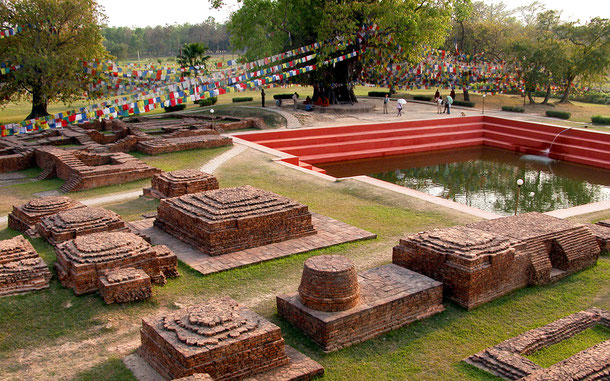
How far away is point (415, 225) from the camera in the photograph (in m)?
10.1

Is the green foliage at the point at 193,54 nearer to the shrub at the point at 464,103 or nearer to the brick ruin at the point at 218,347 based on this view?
the shrub at the point at 464,103

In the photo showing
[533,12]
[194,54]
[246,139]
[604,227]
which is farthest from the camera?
[533,12]

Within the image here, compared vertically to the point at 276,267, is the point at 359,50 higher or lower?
higher

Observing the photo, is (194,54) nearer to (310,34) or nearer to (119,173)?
(310,34)

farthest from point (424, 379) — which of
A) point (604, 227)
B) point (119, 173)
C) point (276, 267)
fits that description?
point (119, 173)

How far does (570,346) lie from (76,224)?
7.22m

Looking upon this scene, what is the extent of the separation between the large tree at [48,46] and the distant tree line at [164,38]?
163 feet

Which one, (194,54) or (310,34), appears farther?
(194,54)

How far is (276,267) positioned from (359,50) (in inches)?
660

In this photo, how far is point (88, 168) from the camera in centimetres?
1298

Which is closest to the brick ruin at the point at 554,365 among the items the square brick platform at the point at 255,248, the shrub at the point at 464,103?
the square brick platform at the point at 255,248

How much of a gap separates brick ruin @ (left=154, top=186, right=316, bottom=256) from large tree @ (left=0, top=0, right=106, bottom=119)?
1274 centimetres

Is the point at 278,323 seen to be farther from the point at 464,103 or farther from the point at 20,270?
the point at 464,103

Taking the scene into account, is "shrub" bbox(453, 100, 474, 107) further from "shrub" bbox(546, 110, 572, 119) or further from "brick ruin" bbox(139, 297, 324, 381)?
"brick ruin" bbox(139, 297, 324, 381)
